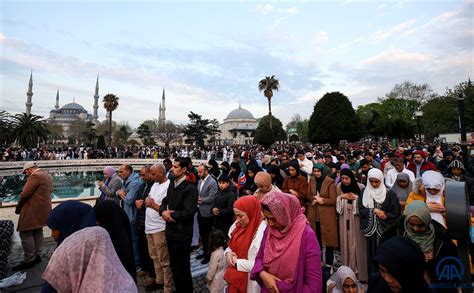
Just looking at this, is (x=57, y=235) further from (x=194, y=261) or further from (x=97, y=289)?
(x=194, y=261)

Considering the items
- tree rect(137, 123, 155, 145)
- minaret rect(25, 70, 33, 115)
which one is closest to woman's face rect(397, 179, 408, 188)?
tree rect(137, 123, 155, 145)

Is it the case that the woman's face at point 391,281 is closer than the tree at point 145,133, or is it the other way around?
the woman's face at point 391,281

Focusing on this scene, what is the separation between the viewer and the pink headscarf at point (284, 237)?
2020 mm

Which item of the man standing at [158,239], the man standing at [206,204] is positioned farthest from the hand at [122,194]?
the man standing at [206,204]

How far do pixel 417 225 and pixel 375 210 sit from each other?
125 centimetres

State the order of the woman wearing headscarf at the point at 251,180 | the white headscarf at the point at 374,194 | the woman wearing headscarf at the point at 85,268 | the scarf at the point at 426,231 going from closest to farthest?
1. the woman wearing headscarf at the point at 85,268
2. the scarf at the point at 426,231
3. the white headscarf at the point at 374,194
4. the woman wearing headscarf at the point at 251,180

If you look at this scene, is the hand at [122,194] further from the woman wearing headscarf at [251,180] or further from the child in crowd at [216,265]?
the woman wearing headscarf at [251,180]

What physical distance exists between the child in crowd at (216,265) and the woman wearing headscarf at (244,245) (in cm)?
62

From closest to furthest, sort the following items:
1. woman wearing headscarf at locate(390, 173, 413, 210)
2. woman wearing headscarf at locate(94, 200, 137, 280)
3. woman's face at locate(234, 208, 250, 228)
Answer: woman wearing headscarf at locate(94, 200, 137, 280), woman's face at locate(234, 208, 250, 228), woman wearing headscarf at locate(390, 173, 413, 210)

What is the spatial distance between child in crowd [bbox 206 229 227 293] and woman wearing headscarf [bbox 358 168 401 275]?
217 centimetres

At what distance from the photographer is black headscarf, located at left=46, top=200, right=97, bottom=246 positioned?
2107mm

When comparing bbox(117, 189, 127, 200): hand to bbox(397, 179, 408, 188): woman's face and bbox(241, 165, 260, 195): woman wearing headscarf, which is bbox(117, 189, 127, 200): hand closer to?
bbox(241, 165, 260, 195): woman wearing headscarf

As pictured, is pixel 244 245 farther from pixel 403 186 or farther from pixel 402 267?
pixel 403 186

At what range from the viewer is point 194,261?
4.86 metres
